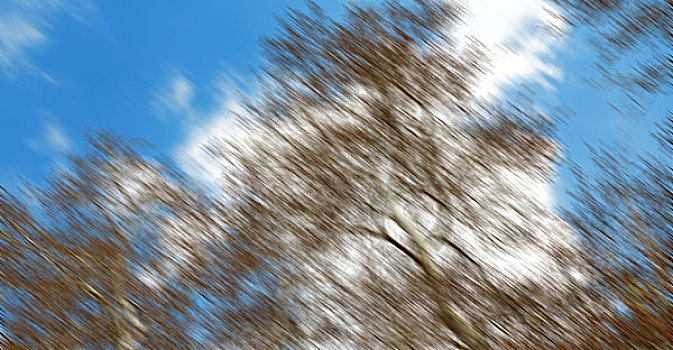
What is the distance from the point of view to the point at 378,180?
6.83 meters

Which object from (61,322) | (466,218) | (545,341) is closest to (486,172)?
(466,218)

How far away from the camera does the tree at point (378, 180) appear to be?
21.5 ft

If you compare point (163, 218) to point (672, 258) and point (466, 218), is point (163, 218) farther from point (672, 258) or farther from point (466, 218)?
point (672, 258)

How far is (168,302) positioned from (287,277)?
3.73ft

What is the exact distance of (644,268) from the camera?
4.20 m

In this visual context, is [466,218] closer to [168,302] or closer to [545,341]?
[545,341]

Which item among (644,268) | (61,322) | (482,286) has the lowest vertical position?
(61,322)

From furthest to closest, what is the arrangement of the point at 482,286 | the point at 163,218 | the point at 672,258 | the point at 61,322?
the point at 163,218, the point at 482,286, the point at 61,322, the point at 672,258

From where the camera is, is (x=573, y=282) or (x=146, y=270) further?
(x=146, y=270)

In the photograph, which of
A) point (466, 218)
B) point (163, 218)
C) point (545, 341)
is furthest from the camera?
point (163, 218)

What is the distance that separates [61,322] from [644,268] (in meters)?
4.46

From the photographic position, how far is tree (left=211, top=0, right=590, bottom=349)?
→ 21.5 ft

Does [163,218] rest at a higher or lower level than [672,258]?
lower

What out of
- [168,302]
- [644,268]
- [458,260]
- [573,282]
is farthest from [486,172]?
[168,302]
